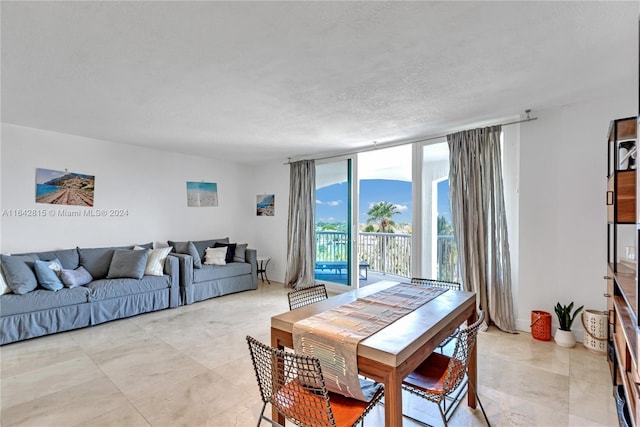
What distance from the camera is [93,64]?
223 centimetres

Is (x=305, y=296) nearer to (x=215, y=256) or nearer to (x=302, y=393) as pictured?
(x=302, y=393)

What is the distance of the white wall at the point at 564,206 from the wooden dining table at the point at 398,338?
1649mm

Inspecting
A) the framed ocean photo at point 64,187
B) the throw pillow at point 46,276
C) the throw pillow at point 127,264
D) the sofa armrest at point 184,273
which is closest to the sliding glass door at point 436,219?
the sofa armrest at point 184,273

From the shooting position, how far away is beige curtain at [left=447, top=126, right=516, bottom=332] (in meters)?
3.41

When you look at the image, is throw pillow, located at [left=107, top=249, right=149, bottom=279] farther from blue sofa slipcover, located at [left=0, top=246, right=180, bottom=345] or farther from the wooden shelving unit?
the wooden shelving unit

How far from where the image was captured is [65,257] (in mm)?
3906

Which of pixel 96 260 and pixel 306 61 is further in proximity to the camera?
pixel 96 260

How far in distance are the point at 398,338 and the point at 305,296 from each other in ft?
3.63

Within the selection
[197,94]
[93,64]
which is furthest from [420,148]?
[93,64]

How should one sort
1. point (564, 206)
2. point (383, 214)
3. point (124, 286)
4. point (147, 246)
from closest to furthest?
point (564, 206), point (124, 286), point (147, 246), point (383, 214)

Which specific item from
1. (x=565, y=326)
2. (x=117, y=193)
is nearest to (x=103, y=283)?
(x=117, y=193)

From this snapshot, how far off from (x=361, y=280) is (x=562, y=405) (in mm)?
4440

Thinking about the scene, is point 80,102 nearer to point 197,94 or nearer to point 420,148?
point 197,94

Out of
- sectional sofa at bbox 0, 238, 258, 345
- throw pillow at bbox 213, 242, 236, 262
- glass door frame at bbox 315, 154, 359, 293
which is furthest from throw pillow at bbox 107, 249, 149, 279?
glass door frame at bbox 315, 154, 359, 293
